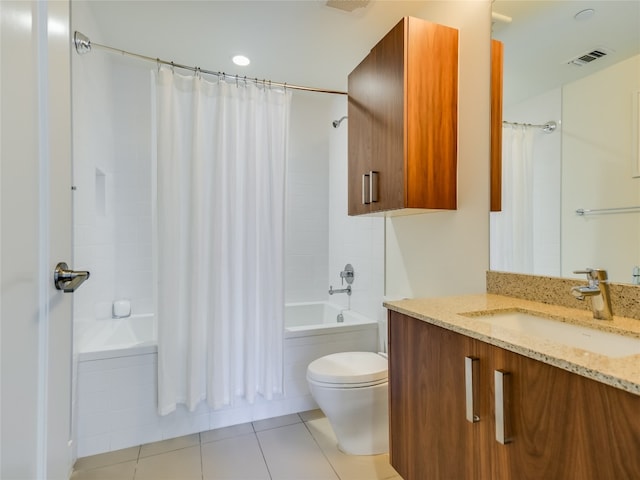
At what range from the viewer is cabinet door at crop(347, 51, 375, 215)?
1.73 m

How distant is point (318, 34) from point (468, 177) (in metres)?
1.29

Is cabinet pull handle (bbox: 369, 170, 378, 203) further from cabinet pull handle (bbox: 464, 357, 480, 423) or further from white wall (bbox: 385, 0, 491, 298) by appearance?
cabinet pull handle (bbox: 464, 357, 480, 423)

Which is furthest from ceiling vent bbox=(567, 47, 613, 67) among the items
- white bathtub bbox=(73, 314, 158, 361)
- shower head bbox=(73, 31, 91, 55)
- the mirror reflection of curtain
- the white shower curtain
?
white bathtub bbox=(73, 314, 158, 361)

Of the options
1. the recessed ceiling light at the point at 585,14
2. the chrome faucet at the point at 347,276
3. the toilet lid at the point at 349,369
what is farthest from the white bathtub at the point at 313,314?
the recessed ceiling light at the point at 585,14

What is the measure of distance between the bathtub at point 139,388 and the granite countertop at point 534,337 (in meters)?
1.14

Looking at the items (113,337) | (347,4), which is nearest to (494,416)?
(347,4)

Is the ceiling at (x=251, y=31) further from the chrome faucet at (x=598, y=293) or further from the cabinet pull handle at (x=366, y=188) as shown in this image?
the chrome faucet at (x=598, y=293)

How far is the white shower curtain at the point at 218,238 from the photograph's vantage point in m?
1.88

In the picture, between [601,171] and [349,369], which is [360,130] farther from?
[349,369]

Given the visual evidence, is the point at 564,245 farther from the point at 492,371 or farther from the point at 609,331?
the point at 492,371

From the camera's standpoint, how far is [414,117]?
4.87 feet

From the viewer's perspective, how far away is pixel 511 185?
4.60ft

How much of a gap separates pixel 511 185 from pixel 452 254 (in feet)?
1.40

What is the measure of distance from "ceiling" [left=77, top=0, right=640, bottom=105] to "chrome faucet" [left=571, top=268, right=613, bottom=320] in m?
0.69
